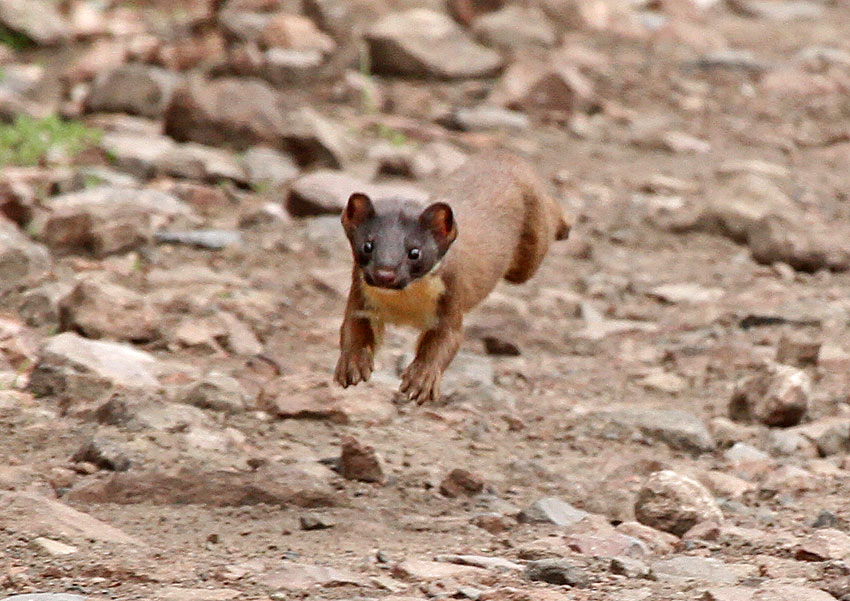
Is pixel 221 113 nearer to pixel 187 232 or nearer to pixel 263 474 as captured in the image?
pixel 187 232

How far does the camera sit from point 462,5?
1519cm

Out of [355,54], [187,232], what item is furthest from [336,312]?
[355,54]

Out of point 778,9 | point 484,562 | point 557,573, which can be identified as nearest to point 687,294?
point 484,562

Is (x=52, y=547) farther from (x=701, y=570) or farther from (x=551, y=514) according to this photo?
(x=701, y=570)

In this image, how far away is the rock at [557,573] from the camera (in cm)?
543

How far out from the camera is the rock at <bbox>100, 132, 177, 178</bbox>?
1116 centimetres

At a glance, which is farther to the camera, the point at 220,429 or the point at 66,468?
the point at 220,429

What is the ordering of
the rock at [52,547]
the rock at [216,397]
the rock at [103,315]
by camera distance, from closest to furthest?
1. the rock at [52,547]
2. the rock at [216,397]
3. the rock at [103,315]

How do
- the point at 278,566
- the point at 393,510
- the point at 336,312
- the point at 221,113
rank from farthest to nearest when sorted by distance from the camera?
the point at 221,113, the point at 336,312, the point at 393,510, the point at 278,566

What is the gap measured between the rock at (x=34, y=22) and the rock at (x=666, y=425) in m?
7.56

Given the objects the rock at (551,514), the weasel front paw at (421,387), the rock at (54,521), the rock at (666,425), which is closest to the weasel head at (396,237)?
the weasel front paw at (421,387)

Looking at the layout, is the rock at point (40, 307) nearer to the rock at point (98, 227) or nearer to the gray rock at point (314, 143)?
the rock at point (98, 227)

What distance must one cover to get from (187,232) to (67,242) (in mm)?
883

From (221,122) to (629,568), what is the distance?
6945mm
